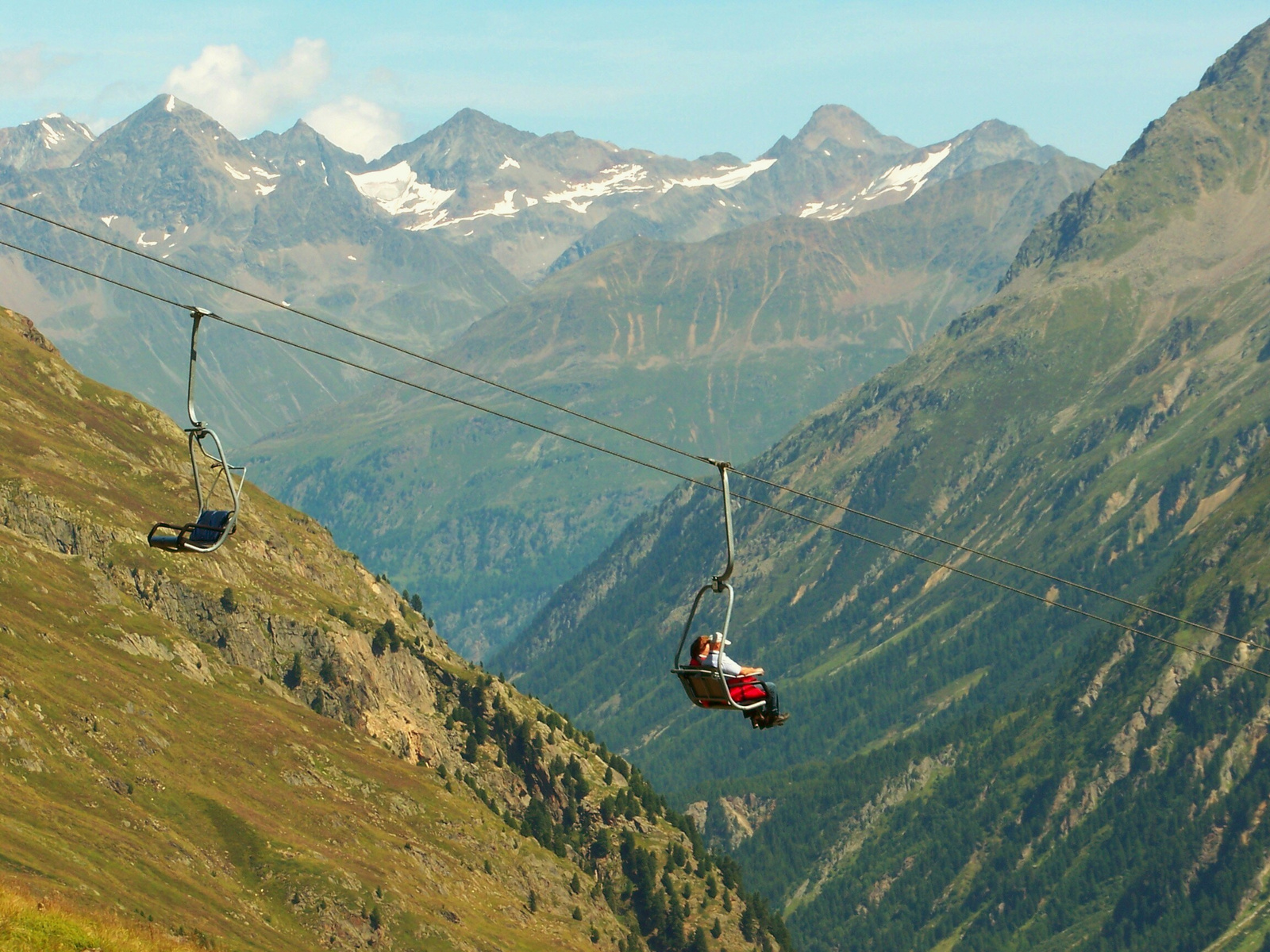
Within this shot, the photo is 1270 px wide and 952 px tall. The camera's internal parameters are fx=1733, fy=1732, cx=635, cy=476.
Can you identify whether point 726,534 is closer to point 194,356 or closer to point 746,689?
point 746,689

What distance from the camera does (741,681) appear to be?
58.8 m

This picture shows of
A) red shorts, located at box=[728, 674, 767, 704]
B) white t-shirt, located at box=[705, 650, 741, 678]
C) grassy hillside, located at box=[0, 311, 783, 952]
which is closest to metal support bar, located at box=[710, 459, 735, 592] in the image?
white t-shirt, located at box=[705, 650, 741, 678]

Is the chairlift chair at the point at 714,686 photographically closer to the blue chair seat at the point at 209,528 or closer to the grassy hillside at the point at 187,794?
the blue chair seat at the point at 209,528

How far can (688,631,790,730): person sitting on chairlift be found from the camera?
5769cm

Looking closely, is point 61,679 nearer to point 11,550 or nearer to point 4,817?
point 11,550

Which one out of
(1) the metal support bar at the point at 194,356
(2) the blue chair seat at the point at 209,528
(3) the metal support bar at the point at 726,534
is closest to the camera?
(1) the metal support bar at the point at 194,356

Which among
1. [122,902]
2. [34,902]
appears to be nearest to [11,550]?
[122,902]

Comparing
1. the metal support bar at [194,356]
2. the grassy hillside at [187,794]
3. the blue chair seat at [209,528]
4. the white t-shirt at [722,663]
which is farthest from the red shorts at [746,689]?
the grassy hillside at [187,794]

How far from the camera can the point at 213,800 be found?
161000 millimetres

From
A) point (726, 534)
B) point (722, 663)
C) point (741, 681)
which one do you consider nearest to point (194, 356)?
point (726, 534)

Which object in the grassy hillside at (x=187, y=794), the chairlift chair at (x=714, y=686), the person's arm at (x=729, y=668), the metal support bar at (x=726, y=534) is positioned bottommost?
the grassy hillside at (x=187, y=794)

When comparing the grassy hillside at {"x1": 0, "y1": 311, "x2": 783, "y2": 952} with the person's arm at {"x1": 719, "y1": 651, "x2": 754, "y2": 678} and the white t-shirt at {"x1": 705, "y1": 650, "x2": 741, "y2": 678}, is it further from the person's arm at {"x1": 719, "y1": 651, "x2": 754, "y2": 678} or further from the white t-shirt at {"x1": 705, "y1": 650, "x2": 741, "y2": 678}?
the white t-shirt at {"x1": 705, "y1": 650, "x2": 741, "y2": 678}

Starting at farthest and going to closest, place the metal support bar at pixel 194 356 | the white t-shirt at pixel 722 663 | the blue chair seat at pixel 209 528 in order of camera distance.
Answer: the blue chair seat at pixel 209 528 → the white t-shirt at pixel 722 663 → the metal support bar at pixel 194 356

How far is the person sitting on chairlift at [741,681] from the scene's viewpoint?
189 ft
